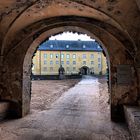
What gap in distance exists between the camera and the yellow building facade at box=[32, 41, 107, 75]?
5350 cm

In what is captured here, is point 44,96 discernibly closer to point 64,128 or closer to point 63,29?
point 63,29

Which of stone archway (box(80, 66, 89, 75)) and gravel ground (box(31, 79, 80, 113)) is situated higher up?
stone archway (box(80, 66, 89, 75))

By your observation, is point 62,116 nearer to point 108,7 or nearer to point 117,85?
point 117,85

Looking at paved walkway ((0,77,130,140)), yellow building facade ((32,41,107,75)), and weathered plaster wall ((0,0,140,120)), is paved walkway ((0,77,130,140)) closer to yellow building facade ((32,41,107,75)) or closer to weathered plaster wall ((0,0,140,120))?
weathered plaster wall ((0,0,140,120))

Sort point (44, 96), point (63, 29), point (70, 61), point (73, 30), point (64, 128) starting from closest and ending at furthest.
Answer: point (64, 128) < point (63, 29) < point (73, 30) < point (44, 96) < point (70, 61)

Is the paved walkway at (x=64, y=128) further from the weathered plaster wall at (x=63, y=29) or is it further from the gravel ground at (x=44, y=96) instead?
the gravel ground at (x=44, y=96)

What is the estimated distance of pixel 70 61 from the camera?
53.5 m

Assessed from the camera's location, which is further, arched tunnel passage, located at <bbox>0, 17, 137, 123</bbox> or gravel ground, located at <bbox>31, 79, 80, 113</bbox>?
gravel ground, located at <bbox>31, 79, 80, 113</bbox>

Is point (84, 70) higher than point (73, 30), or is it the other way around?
point (73, 30)

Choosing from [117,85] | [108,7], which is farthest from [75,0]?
[117,85]

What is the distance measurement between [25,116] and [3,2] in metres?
4.02

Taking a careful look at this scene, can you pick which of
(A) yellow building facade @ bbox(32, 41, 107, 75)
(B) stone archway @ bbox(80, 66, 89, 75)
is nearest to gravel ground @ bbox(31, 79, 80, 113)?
(A) yellow building facade @ bbox(32, 41, 107, 75)

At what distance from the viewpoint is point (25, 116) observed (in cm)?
827

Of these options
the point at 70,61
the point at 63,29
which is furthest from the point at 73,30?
the point at 70,61
